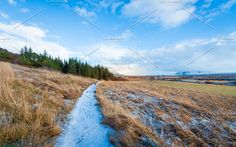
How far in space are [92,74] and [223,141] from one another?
5697 cm

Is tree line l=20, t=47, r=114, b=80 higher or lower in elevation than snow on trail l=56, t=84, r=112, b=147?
higher

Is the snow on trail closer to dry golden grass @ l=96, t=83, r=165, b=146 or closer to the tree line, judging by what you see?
dry golden grass @ l=96, t=83, r=165, b=146

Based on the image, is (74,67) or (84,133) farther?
(74,67)

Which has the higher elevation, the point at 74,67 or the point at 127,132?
the point at 74,67

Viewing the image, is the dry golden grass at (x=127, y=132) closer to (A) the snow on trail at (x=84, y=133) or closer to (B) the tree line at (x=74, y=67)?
(A) the snow on trail at (x=84, y=133)

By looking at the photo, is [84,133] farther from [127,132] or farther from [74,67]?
[74,67]

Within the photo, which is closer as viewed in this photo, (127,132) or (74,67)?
(127,132)

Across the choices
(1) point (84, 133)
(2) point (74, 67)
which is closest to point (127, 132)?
(1) point (84, 133)

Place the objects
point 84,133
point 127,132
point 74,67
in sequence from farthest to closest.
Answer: point 74,67 < point 84,133 < point 127,132

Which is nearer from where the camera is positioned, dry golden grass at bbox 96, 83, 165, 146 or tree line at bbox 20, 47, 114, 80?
dry golden grass at bbox 96, 83, 165, 146

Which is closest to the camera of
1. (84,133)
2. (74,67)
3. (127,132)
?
(127,132)

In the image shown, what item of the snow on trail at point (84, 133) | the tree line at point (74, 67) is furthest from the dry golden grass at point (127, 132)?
the tree line at point (74, 67)

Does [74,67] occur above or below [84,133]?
above

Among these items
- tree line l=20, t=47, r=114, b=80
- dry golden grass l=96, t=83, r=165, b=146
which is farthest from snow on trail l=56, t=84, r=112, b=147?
tree line l=20, t=47, r=114, b=80
